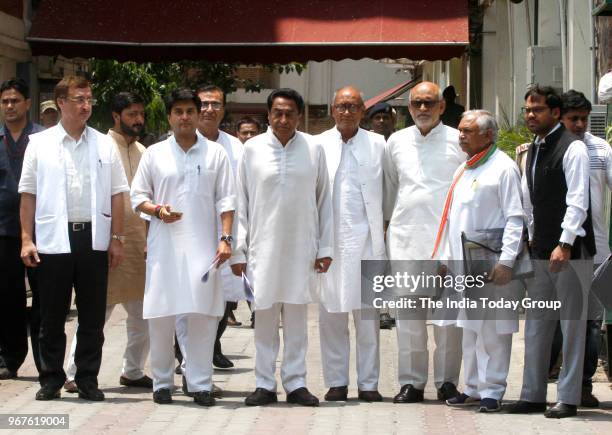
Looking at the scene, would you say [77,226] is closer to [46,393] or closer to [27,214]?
[27,214]

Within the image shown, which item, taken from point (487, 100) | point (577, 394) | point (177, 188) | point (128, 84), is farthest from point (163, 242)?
point (487, 100)

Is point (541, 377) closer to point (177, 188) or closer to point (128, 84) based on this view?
point (177, 188)

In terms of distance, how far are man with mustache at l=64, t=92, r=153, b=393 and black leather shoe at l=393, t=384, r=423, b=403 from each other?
5.81 ft

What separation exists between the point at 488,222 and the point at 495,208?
0.10 m

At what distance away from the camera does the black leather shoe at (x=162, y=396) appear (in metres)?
8.81

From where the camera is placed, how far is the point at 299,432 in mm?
7883

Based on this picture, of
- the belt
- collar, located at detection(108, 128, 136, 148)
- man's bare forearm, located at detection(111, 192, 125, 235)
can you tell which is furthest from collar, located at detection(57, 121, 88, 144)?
collar, located at detection(108, 128, 136, 148)

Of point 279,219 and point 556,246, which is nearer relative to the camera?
point 556,246

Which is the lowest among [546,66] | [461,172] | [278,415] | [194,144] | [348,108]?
[278,415]

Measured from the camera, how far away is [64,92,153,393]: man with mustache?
955 centimetres

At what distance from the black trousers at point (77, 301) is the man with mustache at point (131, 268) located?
0.41 metres

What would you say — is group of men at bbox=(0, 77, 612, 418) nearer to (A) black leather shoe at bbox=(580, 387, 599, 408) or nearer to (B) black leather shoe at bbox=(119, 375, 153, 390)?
(A) black leather shoe at bbox=(580, 387, 599, 408)

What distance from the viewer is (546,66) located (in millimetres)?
16125

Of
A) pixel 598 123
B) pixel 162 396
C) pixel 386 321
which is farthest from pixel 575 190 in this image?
pixel 386 321
